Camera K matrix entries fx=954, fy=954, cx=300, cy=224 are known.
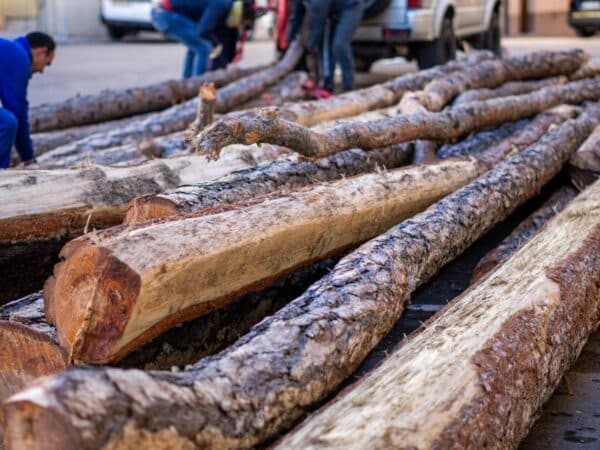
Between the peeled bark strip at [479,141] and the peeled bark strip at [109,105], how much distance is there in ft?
11.2

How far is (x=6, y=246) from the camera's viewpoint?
4262 millimetres

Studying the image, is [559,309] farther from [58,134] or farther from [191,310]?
[58,134]

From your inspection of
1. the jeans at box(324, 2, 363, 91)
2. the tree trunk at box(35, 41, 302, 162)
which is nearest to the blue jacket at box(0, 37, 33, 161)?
the tree trunk at box(35, 41, 302, 162)

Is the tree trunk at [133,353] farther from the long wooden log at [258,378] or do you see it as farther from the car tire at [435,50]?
the car tire at [435,50]

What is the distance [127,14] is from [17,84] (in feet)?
53.1

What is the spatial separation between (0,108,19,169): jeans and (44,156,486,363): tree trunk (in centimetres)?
288

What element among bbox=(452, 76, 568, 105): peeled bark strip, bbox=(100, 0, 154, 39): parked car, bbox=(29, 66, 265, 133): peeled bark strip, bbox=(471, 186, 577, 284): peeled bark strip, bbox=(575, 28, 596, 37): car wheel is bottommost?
bbox=(575, 28, 596, 37): car wheel

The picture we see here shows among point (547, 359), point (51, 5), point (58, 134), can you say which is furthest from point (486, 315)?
point (51, 5)

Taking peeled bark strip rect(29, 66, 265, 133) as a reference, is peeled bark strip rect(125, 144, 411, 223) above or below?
above

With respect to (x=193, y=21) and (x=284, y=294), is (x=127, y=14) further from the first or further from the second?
(x=284, y=294)

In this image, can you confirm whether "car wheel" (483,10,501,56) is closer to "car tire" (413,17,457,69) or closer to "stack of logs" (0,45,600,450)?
"car tire" (413,17,457,69)

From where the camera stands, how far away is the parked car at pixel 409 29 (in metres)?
11.9

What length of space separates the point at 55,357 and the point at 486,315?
5.06ft

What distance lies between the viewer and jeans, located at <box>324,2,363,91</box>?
11.0 meters
